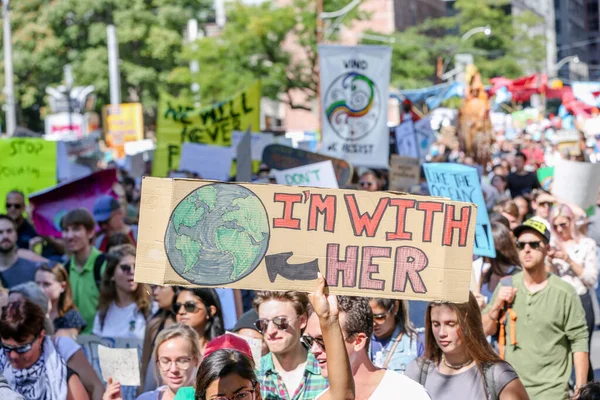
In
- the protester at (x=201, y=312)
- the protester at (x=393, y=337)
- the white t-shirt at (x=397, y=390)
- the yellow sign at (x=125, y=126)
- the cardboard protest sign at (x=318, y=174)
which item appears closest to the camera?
the white t-shirt at (x=397, y=390)

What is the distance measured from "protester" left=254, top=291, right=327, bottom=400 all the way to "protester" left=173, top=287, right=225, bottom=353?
3.02ft

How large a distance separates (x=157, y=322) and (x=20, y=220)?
13.8 feet

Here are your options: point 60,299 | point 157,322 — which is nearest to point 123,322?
point 60,299

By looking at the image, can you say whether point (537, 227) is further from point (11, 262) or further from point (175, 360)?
point (11, 262)

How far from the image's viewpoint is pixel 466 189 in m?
7.66

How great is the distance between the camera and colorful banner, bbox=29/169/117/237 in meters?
10.3

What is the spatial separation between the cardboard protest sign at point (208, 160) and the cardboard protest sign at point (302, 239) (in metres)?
9.21

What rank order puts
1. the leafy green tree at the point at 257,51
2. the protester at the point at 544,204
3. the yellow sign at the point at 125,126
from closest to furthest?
the protester at the point at 544,204
the yellow sign at the point at 125,126
the leafy green tree at the point at 257,51

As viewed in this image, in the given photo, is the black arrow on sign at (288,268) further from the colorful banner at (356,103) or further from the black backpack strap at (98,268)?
the colorful banner at (356,103)

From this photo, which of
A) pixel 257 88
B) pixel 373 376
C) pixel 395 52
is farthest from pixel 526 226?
pixel 395 52

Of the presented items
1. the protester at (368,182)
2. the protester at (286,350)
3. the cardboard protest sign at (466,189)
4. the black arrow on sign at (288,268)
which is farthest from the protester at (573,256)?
the black arrow on sign at (288,268)

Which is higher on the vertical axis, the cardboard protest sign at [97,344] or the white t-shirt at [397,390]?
the white t-shirt at [397,390]

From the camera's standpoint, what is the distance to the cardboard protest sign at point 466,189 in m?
7.01

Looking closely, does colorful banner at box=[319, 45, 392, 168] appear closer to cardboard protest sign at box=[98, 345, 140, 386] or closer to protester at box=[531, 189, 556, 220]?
protester at box=[531, 189, 556, 220]
